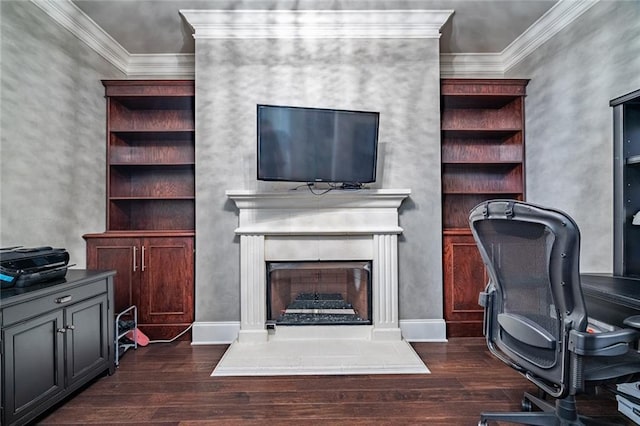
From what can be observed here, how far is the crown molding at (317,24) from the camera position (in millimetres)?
2908

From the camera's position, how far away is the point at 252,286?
289 centimetres

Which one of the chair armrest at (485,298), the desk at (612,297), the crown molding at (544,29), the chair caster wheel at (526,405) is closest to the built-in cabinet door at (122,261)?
the chair armrest at (485,298)

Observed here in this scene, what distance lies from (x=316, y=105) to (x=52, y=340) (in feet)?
8.03

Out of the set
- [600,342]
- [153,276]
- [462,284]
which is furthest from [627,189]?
[153,276]

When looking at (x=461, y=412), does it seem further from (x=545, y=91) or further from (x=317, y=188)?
(x=545, y=91)

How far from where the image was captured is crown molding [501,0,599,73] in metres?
2.62


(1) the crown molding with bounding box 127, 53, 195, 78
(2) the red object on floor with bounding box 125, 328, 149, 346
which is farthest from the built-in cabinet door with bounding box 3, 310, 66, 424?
(1) the crown molding with bounding box 127, 53, 195, 78

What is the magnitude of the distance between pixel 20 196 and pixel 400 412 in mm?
2790

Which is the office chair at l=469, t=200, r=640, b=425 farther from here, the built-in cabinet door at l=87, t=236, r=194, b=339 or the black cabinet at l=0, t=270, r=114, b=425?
the built-in cabinet door at l=87, t=236, r=194, b=339

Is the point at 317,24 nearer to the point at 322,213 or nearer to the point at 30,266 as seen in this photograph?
the point at 322,213

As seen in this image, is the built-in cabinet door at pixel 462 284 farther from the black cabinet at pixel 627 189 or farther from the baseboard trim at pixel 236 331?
the black cabinet at pixel 627 189

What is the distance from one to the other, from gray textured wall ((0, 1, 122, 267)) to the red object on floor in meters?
0.74

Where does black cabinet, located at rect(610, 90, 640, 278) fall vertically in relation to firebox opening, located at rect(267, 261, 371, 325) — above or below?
above

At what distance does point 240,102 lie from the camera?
9.76 ft
